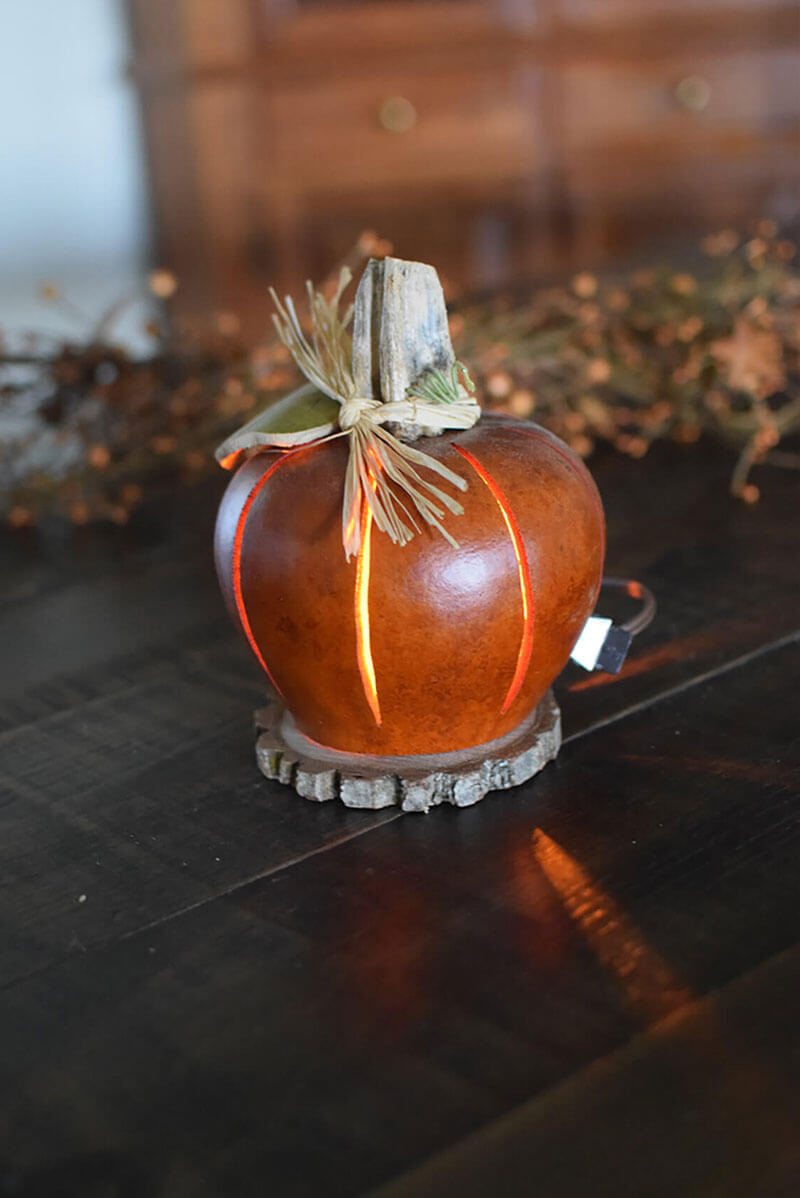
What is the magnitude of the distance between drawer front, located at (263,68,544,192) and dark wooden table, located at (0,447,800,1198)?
1.74m

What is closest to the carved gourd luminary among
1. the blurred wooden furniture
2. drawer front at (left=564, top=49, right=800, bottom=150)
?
the blurred wooden furniture

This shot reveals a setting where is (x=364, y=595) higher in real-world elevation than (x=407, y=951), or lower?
higher

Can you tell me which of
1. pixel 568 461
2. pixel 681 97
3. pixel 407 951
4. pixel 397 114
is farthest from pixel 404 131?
pixel 407 951

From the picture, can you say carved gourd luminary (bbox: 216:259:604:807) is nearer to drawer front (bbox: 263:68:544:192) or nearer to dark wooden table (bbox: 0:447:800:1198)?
dark wooden table (bbox: 0:447:800:1198)

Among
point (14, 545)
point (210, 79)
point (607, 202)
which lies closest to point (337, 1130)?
point (14, 545)

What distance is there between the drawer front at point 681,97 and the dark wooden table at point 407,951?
188cm

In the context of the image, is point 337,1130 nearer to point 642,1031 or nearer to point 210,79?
point 642,1031

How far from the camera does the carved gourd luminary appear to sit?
66 centimetres

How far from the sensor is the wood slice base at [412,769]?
2.30 feet

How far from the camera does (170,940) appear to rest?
0.60 metres

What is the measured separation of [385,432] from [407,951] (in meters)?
0.26

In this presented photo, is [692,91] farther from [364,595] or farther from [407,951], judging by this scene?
[407,951]

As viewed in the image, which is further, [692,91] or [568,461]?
[692,91]

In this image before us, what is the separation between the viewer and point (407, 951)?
1.88ft
